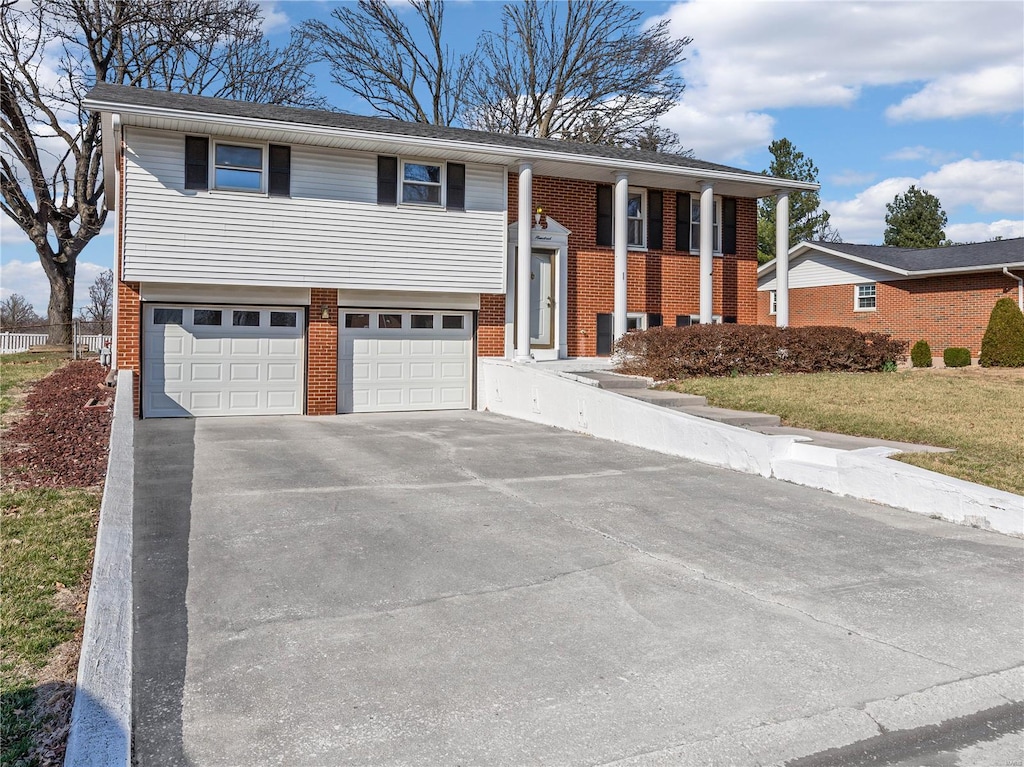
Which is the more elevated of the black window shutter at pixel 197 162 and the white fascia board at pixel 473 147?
the white fascia board at pixel 473 147

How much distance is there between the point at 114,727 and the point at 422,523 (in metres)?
3.78

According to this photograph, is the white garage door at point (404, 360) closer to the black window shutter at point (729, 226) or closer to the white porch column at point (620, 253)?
the white porch column at point (620, 253)

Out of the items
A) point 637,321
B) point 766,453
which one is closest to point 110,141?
point 637,321

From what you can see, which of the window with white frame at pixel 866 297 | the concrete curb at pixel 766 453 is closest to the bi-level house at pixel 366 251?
the concrete curb at pixel 766 453

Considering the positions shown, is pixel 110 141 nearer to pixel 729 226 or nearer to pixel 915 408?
pixel 729 226

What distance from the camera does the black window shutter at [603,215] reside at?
1819 centimetres

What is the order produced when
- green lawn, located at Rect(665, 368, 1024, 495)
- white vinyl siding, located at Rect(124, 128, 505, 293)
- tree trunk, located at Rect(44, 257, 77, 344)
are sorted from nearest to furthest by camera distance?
green lawn, located at Rect(665, 368, 1024, 495) → white vinyl siding, located at Rect(124, 128, 505, 293) → tree trunk, located at Rect(44, 257, 77, 344)

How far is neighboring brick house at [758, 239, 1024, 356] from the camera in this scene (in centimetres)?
2427

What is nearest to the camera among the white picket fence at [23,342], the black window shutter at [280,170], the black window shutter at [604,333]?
the black window shutter at [280,170]

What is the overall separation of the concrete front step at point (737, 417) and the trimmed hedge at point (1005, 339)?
34.6ft

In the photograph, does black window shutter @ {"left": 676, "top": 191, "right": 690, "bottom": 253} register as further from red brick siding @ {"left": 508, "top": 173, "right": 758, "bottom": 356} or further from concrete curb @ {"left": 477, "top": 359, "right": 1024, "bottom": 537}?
concrete curb @ {"left": 477, "top": 359, "right": 1024, "bottom": 537}

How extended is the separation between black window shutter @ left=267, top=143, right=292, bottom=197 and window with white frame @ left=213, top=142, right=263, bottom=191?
20 centimetres

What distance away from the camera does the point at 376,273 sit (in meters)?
15.5

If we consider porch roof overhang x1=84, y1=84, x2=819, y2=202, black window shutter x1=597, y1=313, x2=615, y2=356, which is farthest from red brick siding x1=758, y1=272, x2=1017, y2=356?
black window shutter x1=597, y1=313, x2=615, y2=356
